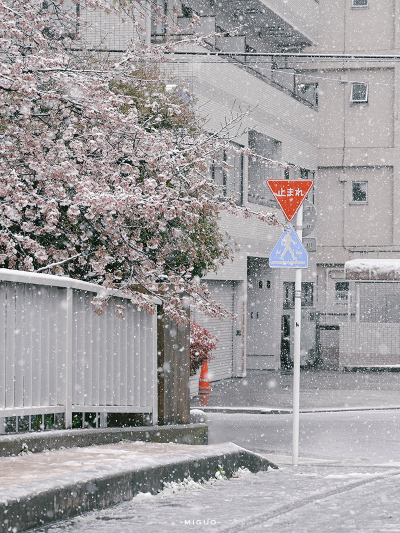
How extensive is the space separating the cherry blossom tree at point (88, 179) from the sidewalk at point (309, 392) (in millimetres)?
8379

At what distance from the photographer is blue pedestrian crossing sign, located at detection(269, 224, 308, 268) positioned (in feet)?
38.0

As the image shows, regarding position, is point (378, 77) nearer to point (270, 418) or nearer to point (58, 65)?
point (270, 418)

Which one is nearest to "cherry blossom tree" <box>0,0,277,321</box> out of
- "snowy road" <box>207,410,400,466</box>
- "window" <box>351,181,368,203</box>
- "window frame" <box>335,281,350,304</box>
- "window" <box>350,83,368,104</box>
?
"snowy road" <box>207,410,400,466</box>

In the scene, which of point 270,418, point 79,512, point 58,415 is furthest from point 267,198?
point 79,512

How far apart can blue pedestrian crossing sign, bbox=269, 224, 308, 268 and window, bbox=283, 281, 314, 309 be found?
19.0 m

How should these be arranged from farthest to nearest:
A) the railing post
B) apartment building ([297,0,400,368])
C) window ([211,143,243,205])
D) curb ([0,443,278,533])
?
apartment building ([297,0,400,368]), window ([211,143,243,205]), the railing post, curb ([0,443,278,533])

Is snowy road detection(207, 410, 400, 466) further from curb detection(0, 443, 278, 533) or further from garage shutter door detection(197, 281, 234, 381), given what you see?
garage shutter door detection(197, 281, 234, 381)

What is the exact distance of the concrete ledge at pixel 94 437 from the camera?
325 inches

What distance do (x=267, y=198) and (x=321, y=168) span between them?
6877 millimetres

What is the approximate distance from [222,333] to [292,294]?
242 inches

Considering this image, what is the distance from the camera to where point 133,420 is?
10.5 m

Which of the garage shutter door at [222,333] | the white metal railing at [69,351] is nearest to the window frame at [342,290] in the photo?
the garage shutter door at [222,333]

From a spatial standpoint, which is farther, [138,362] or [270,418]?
[270,418]

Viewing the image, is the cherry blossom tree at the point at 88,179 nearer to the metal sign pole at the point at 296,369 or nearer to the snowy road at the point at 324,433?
the metal sign pole at the point at 296,369
